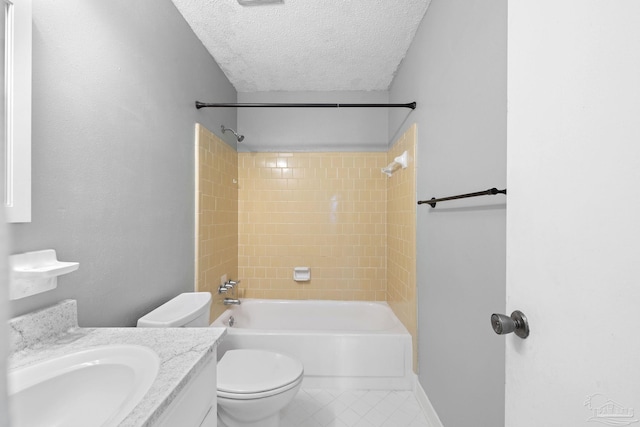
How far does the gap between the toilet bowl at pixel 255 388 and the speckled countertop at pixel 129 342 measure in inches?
22.7

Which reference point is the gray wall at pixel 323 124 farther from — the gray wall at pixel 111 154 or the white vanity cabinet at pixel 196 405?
the white vanity cabinet at pixel 196 405

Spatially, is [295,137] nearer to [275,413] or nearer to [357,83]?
[357,83]

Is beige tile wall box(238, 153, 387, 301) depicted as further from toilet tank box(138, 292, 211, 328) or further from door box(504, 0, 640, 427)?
door box(504, 0, 640, 427)

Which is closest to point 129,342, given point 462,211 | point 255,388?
point 255,388

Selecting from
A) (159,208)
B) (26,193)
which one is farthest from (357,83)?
(26,193)

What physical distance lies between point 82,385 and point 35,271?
0.34 meters

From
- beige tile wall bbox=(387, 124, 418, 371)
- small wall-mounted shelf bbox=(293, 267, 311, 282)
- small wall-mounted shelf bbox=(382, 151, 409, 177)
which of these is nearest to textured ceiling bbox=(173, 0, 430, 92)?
beige tile wall bbox=(387, 124, 418, 371)

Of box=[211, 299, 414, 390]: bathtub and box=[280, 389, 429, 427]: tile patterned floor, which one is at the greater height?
box=[211, 299, 414, 390]: bathtub

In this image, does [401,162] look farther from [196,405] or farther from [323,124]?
[196,405]

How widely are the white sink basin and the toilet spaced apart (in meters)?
0.46

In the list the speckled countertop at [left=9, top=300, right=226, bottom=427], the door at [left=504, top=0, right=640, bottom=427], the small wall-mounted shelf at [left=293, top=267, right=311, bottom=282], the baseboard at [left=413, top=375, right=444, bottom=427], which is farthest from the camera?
the small wall-mounted shelf at [left=293, top=267, right=311, bottom=282]

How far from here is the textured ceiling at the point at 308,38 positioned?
1.84 metres

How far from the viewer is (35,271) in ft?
2.93

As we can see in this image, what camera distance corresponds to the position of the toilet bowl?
1.44 m
